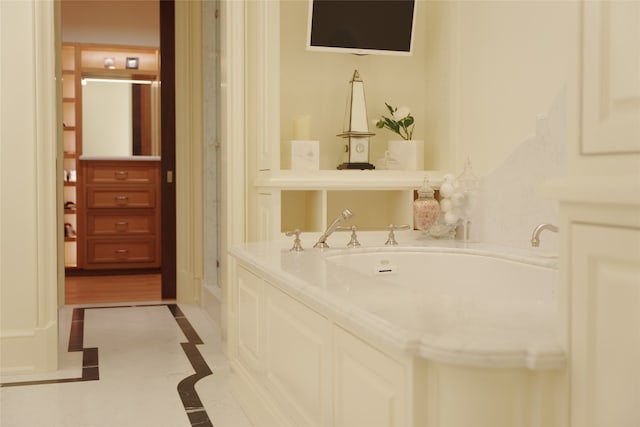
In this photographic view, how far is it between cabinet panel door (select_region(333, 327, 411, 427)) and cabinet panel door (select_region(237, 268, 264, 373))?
808mm

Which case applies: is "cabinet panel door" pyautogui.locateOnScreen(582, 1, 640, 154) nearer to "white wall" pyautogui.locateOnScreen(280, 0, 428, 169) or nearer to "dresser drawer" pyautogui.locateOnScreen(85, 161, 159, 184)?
"white wall" pyautogui.locateOnScreen(280, 0, 428, 169)

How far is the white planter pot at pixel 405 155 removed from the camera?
3658 millimetres

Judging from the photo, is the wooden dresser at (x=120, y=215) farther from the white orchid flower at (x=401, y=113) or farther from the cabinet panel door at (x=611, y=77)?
the cabinet panel door at (x=611, y=77)

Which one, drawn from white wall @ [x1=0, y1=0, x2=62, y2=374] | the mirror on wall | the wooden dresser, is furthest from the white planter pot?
the mirror on wall

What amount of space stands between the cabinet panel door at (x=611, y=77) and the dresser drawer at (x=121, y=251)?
6.28m

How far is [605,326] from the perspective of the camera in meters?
1.25

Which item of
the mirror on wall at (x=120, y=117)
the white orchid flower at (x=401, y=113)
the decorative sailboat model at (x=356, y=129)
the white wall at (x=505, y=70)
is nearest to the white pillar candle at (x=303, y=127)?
the decorative sailboat model at (x=356, y=129)

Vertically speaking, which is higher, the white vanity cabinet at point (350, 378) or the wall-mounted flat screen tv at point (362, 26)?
the wall-mounted flat screen tv at point (362, 26)

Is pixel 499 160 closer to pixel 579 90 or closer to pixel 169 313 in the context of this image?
pixel 579 90

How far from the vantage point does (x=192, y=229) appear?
17.7ft

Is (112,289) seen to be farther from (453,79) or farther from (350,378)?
(350,378)

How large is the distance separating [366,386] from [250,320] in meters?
1.18

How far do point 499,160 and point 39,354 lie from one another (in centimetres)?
226

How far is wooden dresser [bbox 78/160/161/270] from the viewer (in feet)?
23.1
